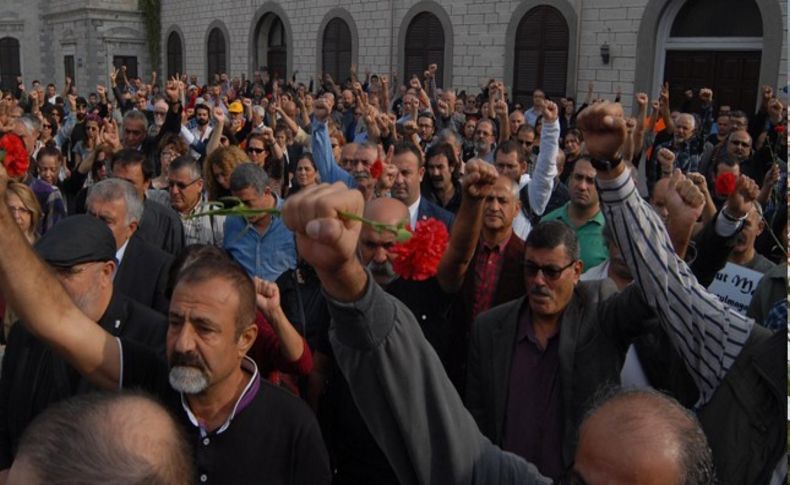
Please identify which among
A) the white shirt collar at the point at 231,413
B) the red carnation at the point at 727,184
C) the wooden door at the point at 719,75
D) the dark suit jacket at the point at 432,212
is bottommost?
the white shirt collar at the point at 231,413

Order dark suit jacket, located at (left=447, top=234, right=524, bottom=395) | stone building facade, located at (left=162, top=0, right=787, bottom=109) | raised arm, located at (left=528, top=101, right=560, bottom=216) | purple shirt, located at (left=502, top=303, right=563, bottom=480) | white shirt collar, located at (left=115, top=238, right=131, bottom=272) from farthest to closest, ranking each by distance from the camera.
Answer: stone building facade, located at (left=162, top=0, right=787, bottom=109) < raised arm, located at (left=528, top=101, right=560, bottom=216) < white shirt collar, located at (left=115, top=238, right=131, bottom=272) < dark suit jacket, located at (left=447, top=234, right=524, bottom=395) < purple shirt, located at (left=502, top=303, right=563, bottom=480)

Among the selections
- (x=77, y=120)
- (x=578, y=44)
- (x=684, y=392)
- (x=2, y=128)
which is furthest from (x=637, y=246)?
(x=578, y=44)

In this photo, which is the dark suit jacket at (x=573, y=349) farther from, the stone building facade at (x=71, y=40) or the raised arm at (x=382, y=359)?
the stone building facade at (x=71, y=40)

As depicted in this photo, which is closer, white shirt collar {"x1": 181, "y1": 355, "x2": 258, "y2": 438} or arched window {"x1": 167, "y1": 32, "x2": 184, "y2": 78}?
white shirt collar {"x1": 181, "y1": 355, "x2": 258, "y2": 438}

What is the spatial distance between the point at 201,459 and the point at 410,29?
18842 mm

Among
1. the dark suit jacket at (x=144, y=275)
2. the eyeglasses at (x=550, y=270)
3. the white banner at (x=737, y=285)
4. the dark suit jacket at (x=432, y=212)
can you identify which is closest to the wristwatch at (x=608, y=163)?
the eyeglasses at (x=550, y=270)

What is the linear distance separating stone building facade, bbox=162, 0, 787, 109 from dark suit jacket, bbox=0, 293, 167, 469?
12733 mm

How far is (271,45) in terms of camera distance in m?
26.3

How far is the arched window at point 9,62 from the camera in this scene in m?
33.9

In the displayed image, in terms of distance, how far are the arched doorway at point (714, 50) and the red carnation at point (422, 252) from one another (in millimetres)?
13963

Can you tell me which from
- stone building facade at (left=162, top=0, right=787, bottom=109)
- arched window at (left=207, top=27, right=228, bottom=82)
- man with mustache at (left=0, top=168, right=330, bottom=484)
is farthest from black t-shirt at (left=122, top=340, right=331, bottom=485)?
arched window at (left=207, top=27, right=228, bottom=82)

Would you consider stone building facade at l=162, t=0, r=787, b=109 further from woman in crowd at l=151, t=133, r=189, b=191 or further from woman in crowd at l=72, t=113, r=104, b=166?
woman in crowd at l=72, t=113, r=104, b=166

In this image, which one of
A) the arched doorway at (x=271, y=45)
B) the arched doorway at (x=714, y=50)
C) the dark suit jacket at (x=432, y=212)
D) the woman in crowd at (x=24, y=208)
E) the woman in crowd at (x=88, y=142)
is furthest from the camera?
the arched doorway at (x=271, y=45)

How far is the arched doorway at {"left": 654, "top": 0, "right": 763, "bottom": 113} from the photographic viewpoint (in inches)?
558
